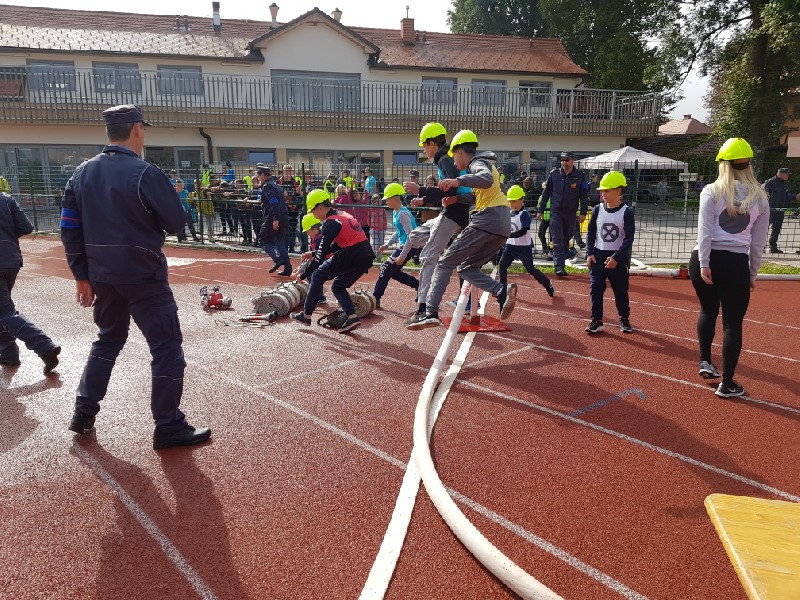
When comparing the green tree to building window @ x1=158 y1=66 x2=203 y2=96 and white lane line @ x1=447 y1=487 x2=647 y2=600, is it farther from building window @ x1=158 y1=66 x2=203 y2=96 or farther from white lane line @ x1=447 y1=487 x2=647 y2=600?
white lane line @ x1=447 y1=487 x2=647 y2=600

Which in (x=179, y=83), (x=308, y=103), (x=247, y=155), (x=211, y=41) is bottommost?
(x=247, y=155)

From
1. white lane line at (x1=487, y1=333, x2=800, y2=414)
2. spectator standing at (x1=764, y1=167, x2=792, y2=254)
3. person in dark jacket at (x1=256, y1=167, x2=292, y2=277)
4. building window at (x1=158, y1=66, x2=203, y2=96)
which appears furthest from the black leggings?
building window at (x1=158, y1=66, x2=203, y2=96)

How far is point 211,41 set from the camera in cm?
2928

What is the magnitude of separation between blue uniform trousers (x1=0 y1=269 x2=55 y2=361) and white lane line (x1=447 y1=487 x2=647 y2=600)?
178 inches

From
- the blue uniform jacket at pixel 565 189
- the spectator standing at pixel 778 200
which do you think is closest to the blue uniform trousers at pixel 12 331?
the blue uniform jacket at pixel 565 189

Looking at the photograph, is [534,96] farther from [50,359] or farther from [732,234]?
[50,359]

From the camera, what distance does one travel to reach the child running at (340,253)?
754 centimetres

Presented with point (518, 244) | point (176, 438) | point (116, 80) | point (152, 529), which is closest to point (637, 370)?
point (518, 244)

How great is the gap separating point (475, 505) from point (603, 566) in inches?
31.6

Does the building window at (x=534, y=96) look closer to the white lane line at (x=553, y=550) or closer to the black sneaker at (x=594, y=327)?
the black sneaker at (x=594, y=327)

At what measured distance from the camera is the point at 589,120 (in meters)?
30.4

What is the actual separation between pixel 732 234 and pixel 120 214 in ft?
15.7

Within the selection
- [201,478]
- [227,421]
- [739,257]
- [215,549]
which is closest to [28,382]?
[227,421]

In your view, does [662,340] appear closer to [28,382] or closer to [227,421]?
[227,421]
